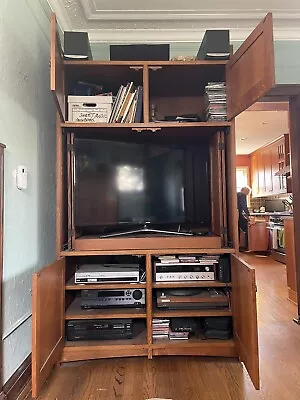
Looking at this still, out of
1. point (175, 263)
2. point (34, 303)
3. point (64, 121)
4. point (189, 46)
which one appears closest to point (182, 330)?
point (175, 263)

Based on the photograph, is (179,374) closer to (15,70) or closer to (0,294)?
(0,294)

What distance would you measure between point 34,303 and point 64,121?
1098 millimetres

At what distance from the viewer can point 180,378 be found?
174 centimetres

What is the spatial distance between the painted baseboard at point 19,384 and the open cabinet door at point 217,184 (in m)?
1.31

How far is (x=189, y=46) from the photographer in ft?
8.70

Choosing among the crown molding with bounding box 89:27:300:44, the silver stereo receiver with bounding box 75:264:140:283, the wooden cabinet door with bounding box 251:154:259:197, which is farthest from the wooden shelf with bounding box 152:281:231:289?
the wooden cabinet door with bounding box 251:154:259:197

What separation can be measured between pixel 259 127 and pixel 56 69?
4.78m

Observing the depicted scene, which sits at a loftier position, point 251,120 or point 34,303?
point 251,120

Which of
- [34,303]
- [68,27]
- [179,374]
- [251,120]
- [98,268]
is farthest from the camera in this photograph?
[251,120]

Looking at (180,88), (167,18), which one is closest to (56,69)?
(180,88)

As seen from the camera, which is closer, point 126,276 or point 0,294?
point 0,294

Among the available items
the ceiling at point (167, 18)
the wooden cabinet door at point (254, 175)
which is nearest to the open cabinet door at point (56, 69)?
the ceiling at point (167, 18)

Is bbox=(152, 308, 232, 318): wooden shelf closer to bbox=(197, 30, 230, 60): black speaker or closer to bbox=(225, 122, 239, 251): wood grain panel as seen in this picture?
bbox=(225, 122, 239, 251): wood grain panel

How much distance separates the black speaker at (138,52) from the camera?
2.12 meters
